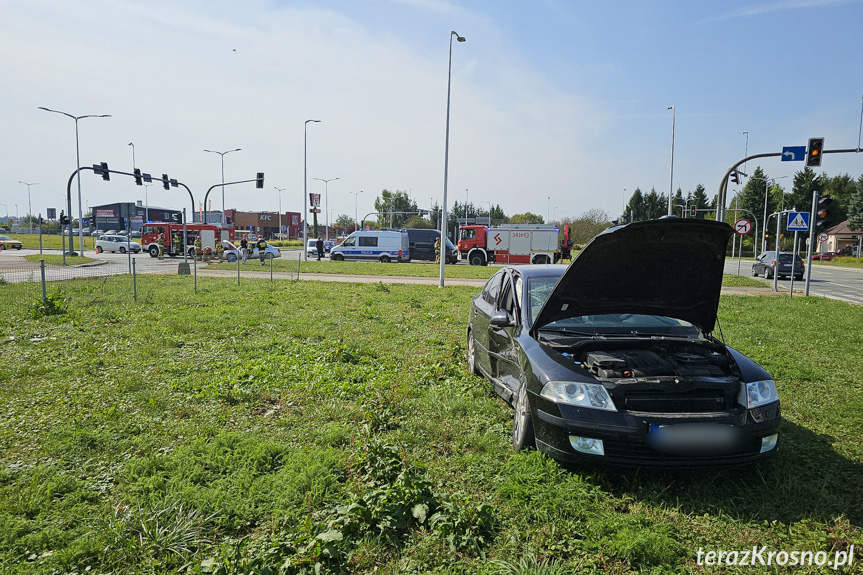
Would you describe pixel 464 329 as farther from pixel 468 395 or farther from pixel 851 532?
pixel 851 532

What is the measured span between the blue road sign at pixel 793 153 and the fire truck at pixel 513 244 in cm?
1884

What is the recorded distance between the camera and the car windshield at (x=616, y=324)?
477 cm

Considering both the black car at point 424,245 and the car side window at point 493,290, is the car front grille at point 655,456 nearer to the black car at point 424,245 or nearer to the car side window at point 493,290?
the car side window at point 493,290

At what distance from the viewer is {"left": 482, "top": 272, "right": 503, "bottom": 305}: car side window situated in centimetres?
628

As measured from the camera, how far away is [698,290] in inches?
187

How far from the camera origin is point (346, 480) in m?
3.81

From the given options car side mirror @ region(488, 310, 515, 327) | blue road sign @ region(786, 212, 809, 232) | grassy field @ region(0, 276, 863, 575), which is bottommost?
grassy field @ region(0, 276, 863, 575)

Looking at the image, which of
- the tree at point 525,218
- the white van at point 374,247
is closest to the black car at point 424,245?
the white van at point 374,247

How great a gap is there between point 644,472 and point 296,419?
308cm

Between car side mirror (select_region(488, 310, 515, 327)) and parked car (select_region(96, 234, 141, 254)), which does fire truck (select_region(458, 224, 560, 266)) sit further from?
car side mirror (select_region(488, 310, 515, 327))

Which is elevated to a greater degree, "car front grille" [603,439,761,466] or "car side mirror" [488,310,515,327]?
"car side mirror" [488,310,515,327]

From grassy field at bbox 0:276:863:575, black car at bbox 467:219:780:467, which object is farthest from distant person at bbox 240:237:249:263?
black car at bbox 467:219:780:467

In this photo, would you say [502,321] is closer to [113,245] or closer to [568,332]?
[568,332]

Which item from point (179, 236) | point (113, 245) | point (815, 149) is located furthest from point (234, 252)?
point (815, 149)
